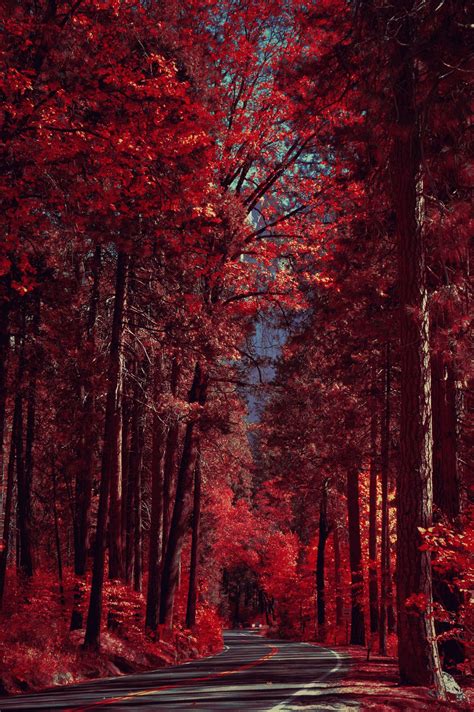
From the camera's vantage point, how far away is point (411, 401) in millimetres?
9625

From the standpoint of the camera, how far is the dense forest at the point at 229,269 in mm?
9484

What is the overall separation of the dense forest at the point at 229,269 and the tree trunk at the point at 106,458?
51 millimetres

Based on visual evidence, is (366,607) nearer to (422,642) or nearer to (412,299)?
(422,642)

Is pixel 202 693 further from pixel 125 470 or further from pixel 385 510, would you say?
pixel 125 470

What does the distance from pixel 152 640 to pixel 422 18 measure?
15678mm

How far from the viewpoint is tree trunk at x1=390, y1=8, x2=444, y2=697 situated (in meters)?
9.21

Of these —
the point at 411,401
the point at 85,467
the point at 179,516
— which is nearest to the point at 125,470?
the point at 179,516

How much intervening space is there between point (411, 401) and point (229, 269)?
903 centimetres

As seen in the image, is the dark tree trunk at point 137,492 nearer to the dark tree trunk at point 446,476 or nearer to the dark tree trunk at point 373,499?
the dark tree trunk at point 373,499

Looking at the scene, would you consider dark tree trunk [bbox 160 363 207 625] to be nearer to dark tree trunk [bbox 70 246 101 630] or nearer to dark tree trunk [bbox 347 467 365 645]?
dark tree trunk [bbox 70 246 101 630]

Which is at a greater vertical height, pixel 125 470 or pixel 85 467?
pixel 125 470

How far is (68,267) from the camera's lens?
17.1 metres

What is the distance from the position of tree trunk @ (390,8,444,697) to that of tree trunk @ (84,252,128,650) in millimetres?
7309

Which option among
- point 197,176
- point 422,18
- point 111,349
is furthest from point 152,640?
point 422,18
